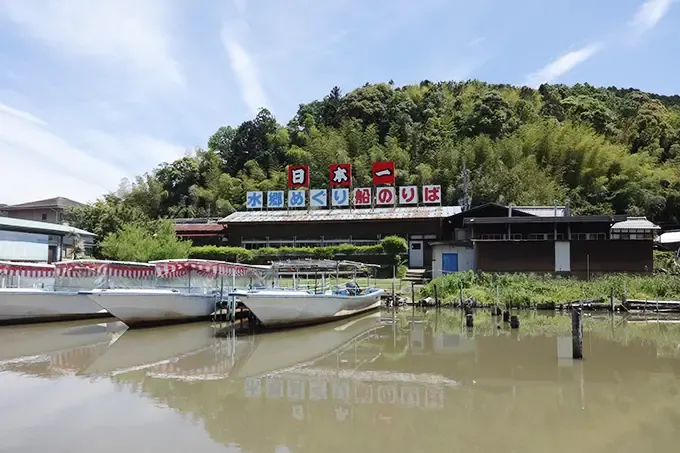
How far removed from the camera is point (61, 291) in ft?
55.2

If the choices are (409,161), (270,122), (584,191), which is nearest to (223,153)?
(270,122)

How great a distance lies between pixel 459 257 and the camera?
88.0ft

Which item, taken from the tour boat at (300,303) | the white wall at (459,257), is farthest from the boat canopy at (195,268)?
the white wall at (459,257)

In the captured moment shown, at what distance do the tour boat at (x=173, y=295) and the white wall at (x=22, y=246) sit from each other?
11.3 m

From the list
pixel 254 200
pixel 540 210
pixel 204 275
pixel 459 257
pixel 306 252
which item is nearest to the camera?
pixel 204 275

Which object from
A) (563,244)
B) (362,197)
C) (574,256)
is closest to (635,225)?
(574,256)

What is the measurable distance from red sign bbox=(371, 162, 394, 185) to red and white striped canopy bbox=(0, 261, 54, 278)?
69.4ft

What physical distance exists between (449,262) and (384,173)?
9325mm

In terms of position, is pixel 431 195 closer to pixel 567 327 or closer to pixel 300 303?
pixel 567 327

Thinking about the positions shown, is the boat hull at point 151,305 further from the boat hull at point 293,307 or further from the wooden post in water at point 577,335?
the wooden post in water at point 577,335

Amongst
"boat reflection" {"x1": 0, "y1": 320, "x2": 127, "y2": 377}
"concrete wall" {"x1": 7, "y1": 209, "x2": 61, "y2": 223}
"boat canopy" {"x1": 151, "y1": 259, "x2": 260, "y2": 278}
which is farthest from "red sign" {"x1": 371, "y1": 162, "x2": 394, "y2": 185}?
"concrete wall" {"x1": 7, "y1": 209, "x2": 61, "y2": 223}

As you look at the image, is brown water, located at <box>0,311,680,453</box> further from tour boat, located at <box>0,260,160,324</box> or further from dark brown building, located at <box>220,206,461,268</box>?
dark brown building, located at <box>220,206,461,268</box>

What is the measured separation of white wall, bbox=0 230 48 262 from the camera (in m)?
23.9

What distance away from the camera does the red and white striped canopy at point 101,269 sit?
16.1 metres
